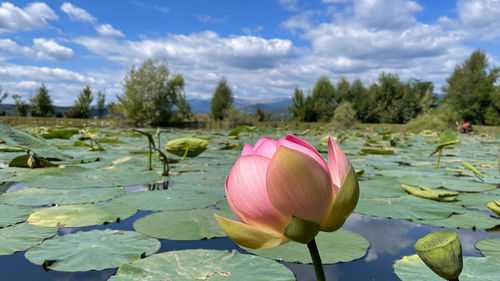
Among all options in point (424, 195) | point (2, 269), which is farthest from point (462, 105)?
point (2, 269)

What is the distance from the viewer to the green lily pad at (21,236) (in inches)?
25.7

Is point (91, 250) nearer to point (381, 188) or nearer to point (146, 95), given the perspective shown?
point (381, 188)

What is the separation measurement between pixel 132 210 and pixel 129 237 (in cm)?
25

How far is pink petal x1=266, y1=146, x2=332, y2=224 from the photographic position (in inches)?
11.5

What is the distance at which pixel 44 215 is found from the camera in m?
0.88

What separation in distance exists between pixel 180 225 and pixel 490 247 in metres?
0.72

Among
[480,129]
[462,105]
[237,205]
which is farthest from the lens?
[462,105]

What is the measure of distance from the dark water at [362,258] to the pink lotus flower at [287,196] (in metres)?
0.31

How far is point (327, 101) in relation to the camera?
20.6 metres

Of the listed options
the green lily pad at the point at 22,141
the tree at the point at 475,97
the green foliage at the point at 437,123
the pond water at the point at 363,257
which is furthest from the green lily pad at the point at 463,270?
the tree at the point at 475,97

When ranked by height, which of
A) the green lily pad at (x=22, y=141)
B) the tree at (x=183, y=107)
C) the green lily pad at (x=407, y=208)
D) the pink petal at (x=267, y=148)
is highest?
the tree at (x=183, y=107)

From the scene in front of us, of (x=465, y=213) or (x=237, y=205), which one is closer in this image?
(x=237, y=205)

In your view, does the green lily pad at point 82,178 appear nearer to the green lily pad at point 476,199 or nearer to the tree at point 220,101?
the green lily pad at point 476,199

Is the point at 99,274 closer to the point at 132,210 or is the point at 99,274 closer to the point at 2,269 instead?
the point at 2,269
